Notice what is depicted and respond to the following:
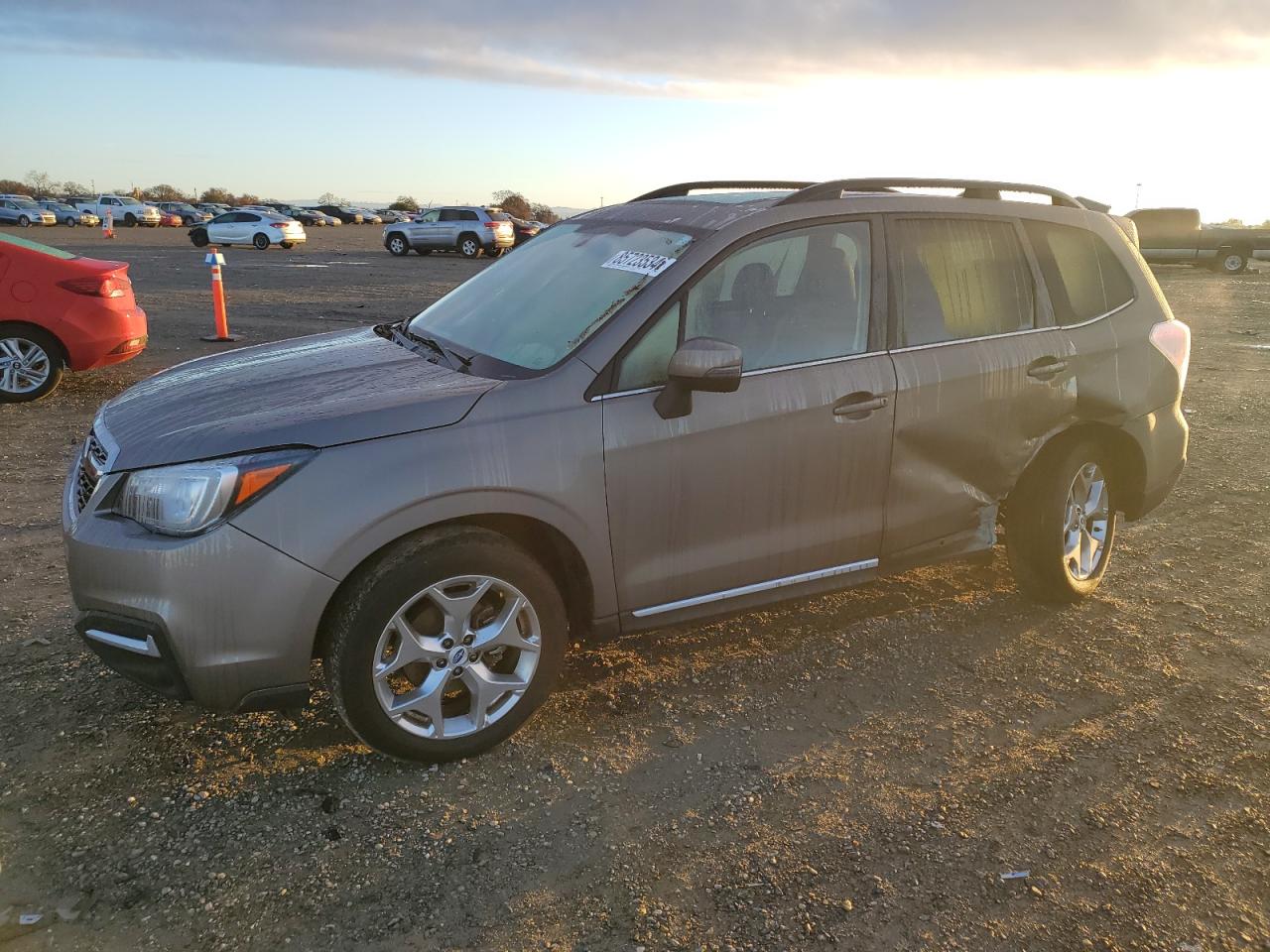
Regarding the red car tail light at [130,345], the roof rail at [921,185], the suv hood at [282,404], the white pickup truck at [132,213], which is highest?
the white pickup truck at [132,213]

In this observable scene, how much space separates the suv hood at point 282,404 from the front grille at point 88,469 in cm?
6

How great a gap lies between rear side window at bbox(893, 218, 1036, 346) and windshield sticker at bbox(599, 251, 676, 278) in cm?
100

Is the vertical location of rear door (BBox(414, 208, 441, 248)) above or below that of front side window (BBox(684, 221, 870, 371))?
above

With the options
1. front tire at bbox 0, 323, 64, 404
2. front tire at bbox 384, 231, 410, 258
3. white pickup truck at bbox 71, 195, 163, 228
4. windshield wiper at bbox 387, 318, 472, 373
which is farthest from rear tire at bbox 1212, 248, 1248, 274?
white pickup truck at bbox 71, 195, 163, 228

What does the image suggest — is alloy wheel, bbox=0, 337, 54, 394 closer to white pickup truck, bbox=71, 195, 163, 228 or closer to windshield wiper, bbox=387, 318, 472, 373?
windshield wiper, bbox=387, 318, 472, 373

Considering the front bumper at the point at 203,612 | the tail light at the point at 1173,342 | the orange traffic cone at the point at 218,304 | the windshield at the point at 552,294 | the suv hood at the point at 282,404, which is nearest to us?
the front bumper at the point at 203,612

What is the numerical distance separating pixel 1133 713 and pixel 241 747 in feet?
10.8

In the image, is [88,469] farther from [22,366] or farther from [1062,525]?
[22,366]

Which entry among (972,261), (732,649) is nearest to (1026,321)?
(972,261)

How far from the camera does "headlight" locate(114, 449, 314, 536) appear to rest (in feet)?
9.11

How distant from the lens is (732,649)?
4.11 meters

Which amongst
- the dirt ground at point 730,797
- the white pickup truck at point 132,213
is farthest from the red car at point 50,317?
the white pickup truck at point 132,213

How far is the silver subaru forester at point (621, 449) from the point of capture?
9.31ft

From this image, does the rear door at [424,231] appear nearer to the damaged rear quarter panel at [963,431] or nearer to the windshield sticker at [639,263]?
the windshield sticker at [639,263]
